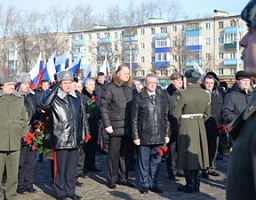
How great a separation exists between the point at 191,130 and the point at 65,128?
208 centimetres

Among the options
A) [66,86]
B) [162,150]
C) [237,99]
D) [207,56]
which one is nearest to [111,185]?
[162,150]

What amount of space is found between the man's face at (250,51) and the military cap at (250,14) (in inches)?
0.9

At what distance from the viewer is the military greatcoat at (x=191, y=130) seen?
805 cm

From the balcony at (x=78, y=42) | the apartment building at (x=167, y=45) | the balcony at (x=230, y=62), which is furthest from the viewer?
the balcony at (x=78, y=42)

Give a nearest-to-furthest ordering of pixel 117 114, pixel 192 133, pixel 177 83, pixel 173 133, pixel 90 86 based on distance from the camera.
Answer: pixel 192 133 → pixel 117 114 → pixel 173 133 → pixel 177 83 → pixel 90 86

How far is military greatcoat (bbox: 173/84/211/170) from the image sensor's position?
26.4ft

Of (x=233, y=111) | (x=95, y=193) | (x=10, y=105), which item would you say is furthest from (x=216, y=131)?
(x=10, y=105)

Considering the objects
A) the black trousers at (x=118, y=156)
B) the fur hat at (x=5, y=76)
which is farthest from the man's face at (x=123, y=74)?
the fur hat at (x=5, y=76)

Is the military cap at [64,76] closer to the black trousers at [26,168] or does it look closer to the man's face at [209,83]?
the black trousers at [26,168]

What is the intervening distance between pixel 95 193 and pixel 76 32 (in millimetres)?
73894

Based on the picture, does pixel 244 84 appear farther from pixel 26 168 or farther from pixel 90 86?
pixel 26 168

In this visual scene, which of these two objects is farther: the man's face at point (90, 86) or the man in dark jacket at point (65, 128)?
the man's face at point (90, 86)

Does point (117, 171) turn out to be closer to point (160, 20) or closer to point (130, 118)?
point (130, 118)

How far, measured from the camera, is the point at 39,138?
8.00m
